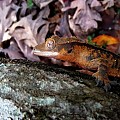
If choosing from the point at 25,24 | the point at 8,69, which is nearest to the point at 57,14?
the point at 25,24

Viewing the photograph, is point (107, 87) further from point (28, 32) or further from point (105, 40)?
point (28, 32)

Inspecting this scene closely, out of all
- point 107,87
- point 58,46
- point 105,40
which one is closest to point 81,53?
point 58,46

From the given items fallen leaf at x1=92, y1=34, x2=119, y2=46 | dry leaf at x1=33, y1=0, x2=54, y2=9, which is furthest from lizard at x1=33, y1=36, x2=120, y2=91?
dry leaf at x1=33, y1=0, x2=54, y2=9

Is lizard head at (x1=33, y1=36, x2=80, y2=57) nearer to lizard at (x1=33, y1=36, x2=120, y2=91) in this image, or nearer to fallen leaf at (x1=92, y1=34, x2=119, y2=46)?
lizard at (x1=33, y1=36, x2=120, y2=91)

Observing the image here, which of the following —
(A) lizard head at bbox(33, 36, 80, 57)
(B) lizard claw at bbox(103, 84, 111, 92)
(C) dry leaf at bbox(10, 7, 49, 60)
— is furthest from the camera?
(C) dry leaf at bbox(10, 7, 49, 60)

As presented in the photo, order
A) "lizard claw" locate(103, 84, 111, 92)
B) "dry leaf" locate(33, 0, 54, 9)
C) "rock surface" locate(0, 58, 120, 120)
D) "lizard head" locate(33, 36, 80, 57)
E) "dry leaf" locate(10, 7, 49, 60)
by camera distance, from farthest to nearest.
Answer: "dry leaf" locate(33, 0, 54, 9), "dry leaf" locate(10, 7, 49, 60), "lizard head" locate(33, 36, 80, 57), "lizard claw" locate(103, 84, 111, 92), "rock surface" locate(0, 58, 120, 120)

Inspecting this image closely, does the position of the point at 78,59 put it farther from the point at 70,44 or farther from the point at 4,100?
the point at 4,100
